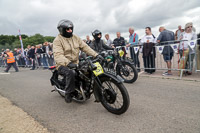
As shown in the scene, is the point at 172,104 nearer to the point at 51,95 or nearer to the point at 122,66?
the point at 122,66

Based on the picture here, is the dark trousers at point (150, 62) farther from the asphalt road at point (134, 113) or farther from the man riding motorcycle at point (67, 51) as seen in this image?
the man riding motorcycle at point (67, 51)

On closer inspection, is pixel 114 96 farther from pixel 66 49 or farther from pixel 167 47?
pixel 167 47

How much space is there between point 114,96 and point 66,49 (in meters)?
1.49

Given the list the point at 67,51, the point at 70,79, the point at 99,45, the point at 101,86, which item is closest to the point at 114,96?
the point at 101,86

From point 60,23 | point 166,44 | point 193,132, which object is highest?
point 60,23

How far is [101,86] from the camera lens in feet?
8.58

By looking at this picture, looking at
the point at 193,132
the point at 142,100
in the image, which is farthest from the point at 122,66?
the point at 193,132

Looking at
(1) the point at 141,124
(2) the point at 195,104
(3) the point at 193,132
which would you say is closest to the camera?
(3) the point at 193,132

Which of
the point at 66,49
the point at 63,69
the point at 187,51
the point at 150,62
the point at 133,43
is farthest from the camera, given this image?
the point at 133,43

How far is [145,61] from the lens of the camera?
20.1 feet

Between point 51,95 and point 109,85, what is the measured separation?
2392mm

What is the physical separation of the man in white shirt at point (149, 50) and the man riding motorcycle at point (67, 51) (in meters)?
3.48

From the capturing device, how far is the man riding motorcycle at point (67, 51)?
2.71m

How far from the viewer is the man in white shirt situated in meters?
5.73
